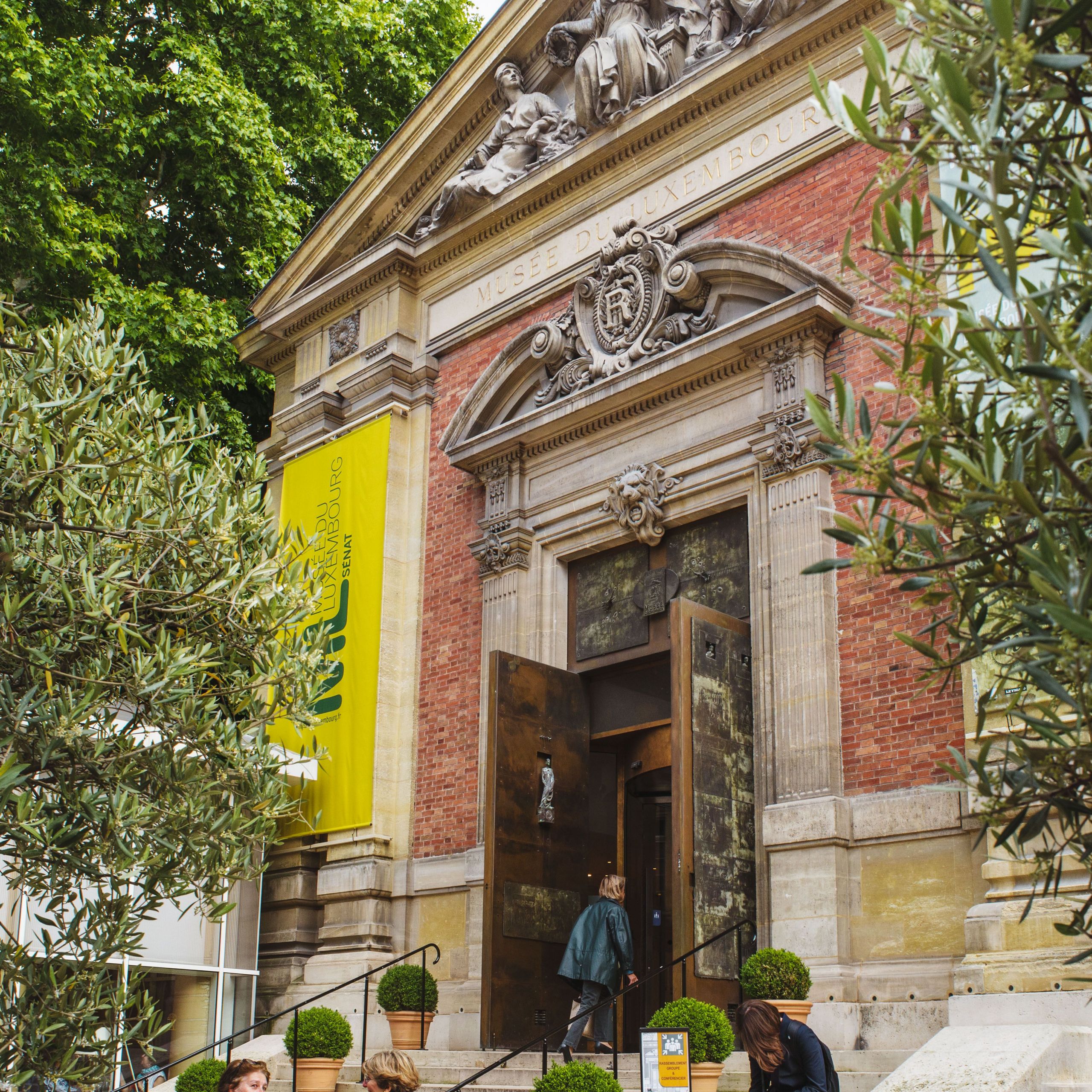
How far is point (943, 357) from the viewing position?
3539 millimetres

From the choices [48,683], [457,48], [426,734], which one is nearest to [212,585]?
[48,683]

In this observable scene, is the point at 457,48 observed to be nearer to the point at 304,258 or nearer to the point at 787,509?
the point at 304,258

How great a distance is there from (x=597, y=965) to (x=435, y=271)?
26.7 feet

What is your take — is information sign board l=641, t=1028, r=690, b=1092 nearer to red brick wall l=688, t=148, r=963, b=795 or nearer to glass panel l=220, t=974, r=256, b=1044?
red brick wall l=688, t=148, r=963, b=795

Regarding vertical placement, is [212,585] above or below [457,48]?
below

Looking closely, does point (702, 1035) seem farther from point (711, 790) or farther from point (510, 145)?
point (510, 145)

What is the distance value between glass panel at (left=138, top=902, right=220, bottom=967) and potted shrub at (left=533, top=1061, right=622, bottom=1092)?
5839 mm

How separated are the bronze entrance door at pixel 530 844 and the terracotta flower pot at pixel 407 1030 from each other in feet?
2.47

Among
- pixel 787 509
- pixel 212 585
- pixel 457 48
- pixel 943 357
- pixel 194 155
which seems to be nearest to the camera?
pixel 943 357

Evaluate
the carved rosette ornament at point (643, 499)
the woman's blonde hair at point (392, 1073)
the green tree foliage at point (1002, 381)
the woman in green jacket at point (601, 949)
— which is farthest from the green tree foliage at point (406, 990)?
the green tree foliage at point (1002, 381)

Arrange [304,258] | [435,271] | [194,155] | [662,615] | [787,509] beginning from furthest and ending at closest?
[194,155], [304,258], [435,271], [662,615], [787,509]

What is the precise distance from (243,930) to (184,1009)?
2.94 ft

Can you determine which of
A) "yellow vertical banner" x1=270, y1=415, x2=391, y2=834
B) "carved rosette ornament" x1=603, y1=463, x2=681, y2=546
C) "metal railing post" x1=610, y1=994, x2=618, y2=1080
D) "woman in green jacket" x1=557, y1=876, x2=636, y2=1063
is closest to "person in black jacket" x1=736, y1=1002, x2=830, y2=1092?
"metal railing post" x1=610, y1=994, x2=618, y2=1080

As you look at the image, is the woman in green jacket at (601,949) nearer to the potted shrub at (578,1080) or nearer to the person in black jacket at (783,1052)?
the potted shrub at (578,1080)
